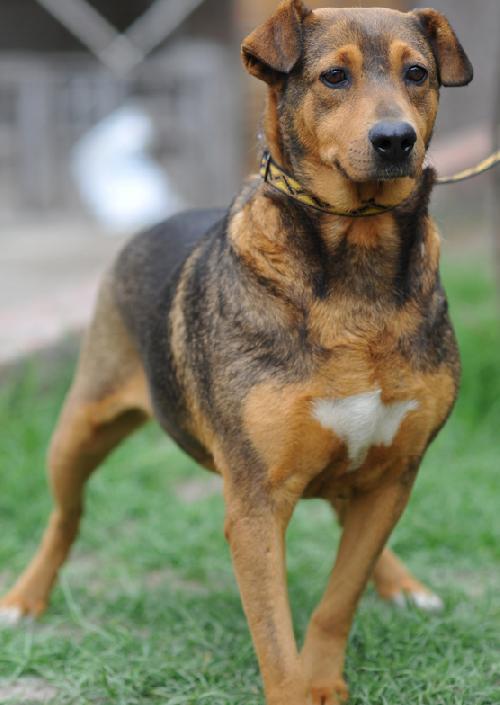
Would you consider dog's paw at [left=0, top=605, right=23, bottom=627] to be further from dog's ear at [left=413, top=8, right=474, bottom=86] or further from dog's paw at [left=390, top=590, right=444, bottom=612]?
dog's ear at [left=413, top=8, right=474, bottom=86]

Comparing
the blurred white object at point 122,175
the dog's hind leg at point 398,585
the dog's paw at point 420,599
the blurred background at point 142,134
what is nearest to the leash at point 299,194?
the dog's hind leg at point 398,585

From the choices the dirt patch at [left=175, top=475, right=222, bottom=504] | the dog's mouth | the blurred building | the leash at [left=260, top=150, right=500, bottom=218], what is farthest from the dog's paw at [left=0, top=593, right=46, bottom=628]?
the blurred building

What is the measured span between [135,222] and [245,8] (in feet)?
8.82

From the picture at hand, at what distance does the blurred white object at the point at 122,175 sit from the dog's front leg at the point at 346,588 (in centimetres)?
897

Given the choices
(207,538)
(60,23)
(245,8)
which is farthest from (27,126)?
(207,538)

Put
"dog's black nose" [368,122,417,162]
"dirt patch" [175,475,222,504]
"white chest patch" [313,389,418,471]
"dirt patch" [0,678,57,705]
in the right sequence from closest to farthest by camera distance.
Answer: "dog's black nose" [368,122,417,162], "white chest patch" [313,389,418,471], "dirt patch" [0,678,57,705], "dirt patch" [175,475,222,504]

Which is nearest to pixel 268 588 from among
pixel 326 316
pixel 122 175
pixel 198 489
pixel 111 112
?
pixel 326 316

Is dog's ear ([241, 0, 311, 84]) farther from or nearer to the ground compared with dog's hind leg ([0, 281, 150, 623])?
farther from the ground

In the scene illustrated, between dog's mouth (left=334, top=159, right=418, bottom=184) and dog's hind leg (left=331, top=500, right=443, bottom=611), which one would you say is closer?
dog's mouth (left=334, top=159, right=418, bottom=184)

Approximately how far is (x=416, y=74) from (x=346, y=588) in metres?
1.66

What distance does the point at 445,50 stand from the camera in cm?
340

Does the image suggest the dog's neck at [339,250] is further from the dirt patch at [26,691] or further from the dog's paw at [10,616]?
the dog's paw at [10,616]

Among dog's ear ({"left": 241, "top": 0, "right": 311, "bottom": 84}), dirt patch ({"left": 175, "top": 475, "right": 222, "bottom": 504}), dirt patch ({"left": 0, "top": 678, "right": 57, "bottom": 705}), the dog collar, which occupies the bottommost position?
dirt patch ({"left": 175, "top": 475, "right": 222, "bottom": 504})

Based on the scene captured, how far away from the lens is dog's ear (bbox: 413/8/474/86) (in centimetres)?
339
